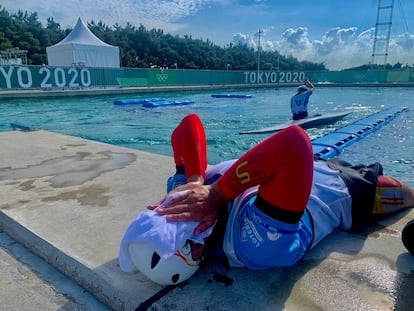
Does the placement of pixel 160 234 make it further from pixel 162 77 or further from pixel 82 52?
pixel 82 52

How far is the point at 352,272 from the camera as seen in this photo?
4.83ft

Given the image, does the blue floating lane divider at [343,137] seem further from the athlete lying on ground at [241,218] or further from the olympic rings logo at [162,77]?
the olympic rings logo at [162,77]

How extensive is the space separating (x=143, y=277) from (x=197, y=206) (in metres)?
0.49

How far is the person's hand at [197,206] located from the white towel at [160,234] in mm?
23

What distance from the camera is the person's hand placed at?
1.25 meters

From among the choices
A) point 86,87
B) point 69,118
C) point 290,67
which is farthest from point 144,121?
point 290,67

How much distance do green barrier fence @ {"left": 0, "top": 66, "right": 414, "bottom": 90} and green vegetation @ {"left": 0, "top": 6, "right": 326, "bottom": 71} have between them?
19787 mm

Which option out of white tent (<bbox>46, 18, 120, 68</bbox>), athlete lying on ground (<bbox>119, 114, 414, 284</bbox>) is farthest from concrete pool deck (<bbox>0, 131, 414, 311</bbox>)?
white tent (<bbox>46, 18, 120, 68</bbox>)

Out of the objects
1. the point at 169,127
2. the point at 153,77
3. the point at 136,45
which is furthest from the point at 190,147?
the point at 136,45

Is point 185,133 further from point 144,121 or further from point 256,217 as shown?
point 144,121

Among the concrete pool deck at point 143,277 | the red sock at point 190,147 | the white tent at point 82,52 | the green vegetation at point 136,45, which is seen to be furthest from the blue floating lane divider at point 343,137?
the green vegetation at point 136,45

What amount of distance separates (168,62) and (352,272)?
55188 mm

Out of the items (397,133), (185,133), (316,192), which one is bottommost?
(397,133)

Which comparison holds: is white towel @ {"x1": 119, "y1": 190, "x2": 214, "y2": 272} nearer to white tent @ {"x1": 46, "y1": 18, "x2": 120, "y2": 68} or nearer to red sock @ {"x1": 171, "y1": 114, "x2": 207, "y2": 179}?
red sock @ {"x1": 171, "y1": 114, "x2": 207, "y2": 179}
